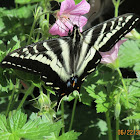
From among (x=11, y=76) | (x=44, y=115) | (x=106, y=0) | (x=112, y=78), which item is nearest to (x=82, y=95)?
(x=112, y=78)

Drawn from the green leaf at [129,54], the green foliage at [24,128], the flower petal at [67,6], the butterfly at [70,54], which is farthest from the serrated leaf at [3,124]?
the green leaf at [129,54]

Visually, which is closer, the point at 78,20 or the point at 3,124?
the point at 3,124

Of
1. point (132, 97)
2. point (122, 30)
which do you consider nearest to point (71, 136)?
point (132, 97)

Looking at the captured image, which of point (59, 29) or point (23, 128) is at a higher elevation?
point (59, 29)

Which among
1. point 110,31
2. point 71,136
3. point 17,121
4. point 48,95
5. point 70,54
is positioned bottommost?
point 71,136

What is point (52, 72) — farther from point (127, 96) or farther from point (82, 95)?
point (127, 96)

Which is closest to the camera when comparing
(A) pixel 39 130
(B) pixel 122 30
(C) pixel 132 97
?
(A) pixel 39 130

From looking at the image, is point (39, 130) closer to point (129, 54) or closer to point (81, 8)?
point (81, 8)
